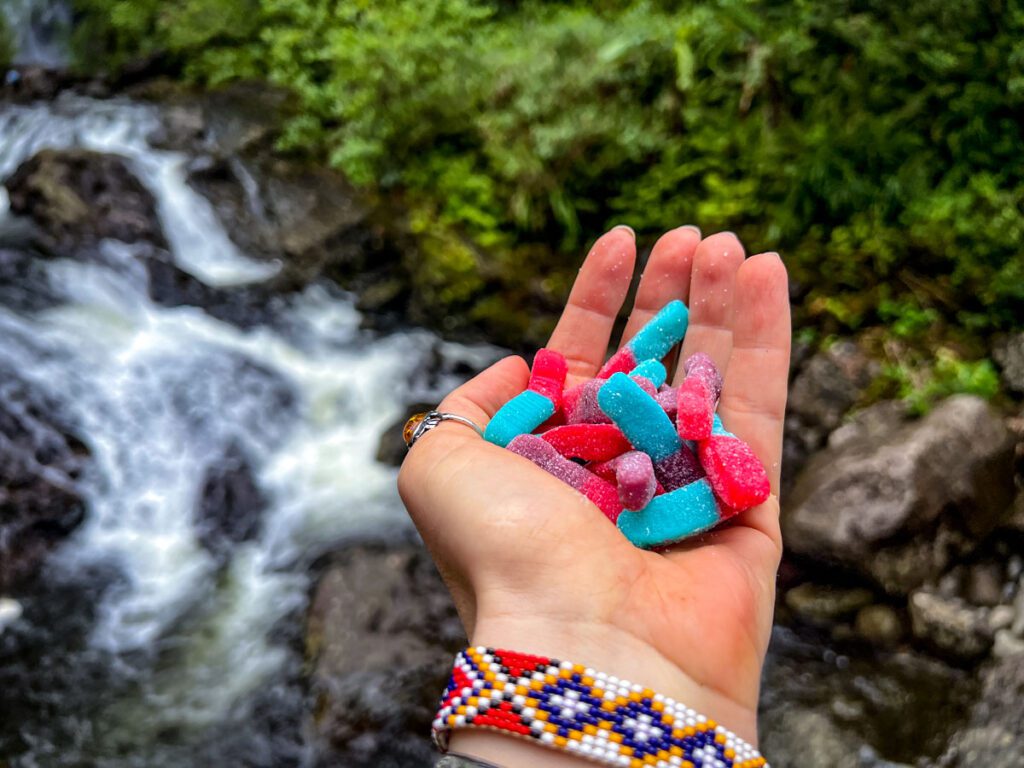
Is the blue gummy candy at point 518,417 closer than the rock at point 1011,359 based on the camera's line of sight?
Yes

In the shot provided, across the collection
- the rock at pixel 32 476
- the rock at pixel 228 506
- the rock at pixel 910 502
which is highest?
the rock at pixel 910 502

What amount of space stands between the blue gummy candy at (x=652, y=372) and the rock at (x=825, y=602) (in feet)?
6.04

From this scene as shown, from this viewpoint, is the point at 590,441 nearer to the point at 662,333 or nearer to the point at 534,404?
the point at 534,404

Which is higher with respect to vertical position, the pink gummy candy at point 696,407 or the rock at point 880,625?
the pink gummy candy at point 696,407

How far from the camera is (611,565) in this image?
1.78 m

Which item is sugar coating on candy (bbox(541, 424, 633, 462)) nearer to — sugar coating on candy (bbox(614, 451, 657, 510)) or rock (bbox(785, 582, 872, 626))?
sugar coating on candy (bbox(614, 451, 657, 510))

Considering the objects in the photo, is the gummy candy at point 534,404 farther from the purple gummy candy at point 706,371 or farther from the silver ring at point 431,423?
the purple gummy candy at point 706,371

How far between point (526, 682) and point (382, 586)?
2.59 m

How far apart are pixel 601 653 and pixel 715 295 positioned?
1.51 m

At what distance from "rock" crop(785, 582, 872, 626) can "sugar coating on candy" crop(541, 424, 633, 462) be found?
195 centimetres

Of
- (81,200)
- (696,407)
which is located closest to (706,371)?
(696,407)

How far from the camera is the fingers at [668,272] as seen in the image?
287 centimetres

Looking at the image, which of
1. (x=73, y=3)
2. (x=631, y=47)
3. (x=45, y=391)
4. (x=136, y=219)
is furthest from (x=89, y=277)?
(x=73, y=3)

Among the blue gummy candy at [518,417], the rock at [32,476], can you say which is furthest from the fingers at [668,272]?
the rock at [32,476]
